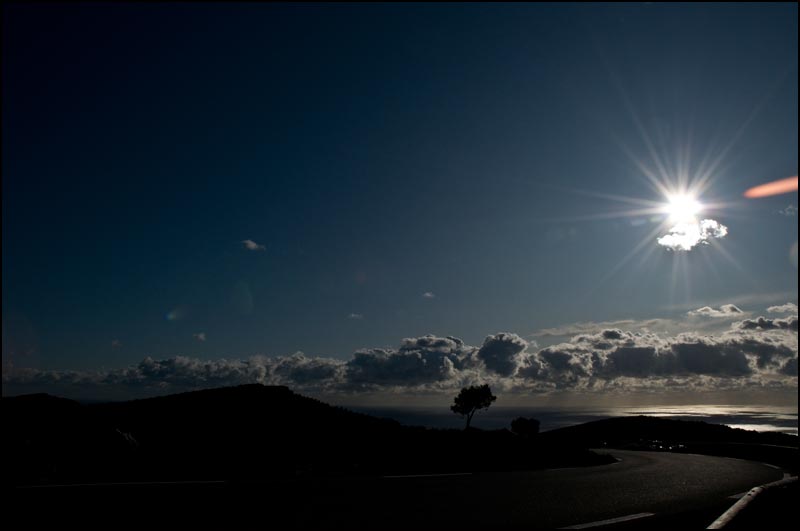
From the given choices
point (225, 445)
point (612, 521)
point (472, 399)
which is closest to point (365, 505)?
point (612, 521)

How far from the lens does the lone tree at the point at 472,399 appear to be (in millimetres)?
73500

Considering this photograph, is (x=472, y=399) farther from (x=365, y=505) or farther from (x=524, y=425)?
(x=365, y=505)

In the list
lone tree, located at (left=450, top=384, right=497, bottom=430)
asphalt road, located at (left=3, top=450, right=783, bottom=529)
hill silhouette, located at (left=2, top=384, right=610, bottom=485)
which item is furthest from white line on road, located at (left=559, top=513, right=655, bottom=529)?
lone tree, located at (left=450, top=384, right=497, bottom=430)

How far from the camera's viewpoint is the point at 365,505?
433 inches

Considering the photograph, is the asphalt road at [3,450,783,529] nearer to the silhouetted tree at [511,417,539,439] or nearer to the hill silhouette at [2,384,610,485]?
the hill silhouette at [2,384,610,485]

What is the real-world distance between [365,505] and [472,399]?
64.9m

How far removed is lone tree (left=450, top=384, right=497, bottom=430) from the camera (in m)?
73.5

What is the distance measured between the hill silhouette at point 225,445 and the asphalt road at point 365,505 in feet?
9.34

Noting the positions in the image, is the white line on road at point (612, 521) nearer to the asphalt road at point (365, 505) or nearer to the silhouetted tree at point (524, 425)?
the asphalt road at point (365, 505)

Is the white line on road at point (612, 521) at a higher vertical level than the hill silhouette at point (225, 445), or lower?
higher

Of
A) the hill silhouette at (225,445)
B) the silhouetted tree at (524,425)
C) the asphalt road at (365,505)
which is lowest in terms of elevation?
the silhouetted tree at (524,425)

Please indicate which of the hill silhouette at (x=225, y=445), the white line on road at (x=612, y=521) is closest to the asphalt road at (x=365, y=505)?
the white line on road at (x=612, y=521)

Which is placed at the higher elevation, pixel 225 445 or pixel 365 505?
pixel 365 505

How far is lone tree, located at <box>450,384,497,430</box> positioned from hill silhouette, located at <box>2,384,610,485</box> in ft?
111
